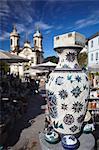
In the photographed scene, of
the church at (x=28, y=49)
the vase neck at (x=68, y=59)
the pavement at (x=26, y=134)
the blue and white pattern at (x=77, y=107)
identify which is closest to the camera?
the blue and white pattern at (x=77, y=107)

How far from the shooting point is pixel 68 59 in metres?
3.90

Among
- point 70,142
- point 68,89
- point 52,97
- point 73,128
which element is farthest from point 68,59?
point 70,142

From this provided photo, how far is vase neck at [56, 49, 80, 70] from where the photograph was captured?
3.86 metres

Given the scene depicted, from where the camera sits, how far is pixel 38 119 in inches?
255

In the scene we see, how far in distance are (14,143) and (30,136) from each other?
493 mm

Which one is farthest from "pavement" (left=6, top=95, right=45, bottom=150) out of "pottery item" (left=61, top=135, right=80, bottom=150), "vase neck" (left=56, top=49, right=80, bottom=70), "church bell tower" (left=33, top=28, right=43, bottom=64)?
Result: "church bell tower" (left=33, top=28, right=43, bottom=64)

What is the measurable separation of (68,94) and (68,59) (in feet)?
1.99

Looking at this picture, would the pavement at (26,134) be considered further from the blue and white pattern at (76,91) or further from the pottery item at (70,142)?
the blue and white pattern at (76,91)

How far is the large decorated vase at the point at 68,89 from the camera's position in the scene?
12.1ft

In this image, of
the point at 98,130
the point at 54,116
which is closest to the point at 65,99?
the point at 54,116

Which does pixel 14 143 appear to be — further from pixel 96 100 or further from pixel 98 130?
pixel 96 100

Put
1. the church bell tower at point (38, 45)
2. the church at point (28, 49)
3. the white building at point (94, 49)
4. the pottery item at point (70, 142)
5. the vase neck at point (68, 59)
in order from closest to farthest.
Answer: the pottery item at point (70, 142) < the vase neck at point (68, 59) < the white building at point (94, 49) < the church at point (28, 49) < the church bell tower at point (38, 45)

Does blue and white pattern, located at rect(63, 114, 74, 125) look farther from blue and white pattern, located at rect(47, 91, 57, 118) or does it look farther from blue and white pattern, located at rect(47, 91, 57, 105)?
blue and white pattern, located at rect(47, 91, 57, 105)

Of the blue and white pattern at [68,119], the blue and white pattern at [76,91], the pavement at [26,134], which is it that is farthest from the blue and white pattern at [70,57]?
the pavement at [26,134]
